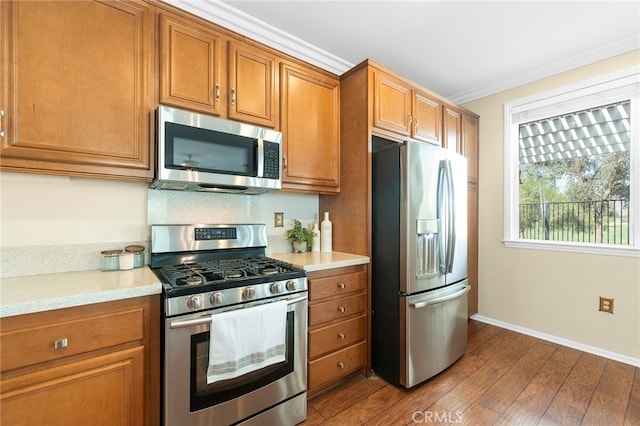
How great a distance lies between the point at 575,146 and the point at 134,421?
3.90 metres

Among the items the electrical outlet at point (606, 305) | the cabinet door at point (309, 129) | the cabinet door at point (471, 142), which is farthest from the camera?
the cabinet door at point (471, 142)

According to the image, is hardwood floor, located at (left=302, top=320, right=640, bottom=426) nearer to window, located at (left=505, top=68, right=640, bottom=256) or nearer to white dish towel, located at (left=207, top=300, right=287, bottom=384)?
white dish towel, located at (left=207, top=300, right=287, bottom=384)

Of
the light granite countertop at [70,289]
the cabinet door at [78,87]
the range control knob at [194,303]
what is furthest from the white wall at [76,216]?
the range control knob at [194,303]

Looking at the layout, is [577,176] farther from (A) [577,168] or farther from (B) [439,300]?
(B) [439,300]

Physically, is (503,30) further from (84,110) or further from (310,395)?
(310,395)

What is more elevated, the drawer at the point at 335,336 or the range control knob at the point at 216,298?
the range control knob at the point at 216,298

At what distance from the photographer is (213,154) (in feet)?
5.72

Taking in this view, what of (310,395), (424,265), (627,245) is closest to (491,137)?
(627,245)

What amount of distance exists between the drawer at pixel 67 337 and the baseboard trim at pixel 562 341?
133 inches

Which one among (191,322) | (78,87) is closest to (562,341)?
(191,322)

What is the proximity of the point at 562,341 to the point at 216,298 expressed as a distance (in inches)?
125

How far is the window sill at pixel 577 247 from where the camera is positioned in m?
2.38

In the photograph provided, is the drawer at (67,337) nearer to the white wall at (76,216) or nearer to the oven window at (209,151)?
the white wall at (76,216)

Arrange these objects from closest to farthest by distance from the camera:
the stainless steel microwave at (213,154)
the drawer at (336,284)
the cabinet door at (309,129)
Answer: the stainless steel microwave at (213,154), the drawer at (336,284), the cabinet door at (309,129)
